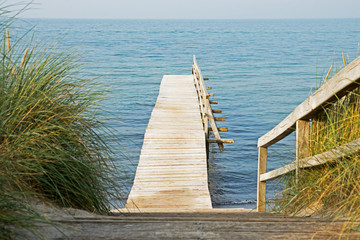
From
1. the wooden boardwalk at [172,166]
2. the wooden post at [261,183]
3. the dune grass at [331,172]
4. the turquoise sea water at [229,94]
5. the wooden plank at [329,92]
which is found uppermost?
the wooden plank at [329,92]

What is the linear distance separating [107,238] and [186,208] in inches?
147

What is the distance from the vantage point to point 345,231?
224 cm

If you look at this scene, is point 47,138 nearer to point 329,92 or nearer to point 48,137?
point 48,137

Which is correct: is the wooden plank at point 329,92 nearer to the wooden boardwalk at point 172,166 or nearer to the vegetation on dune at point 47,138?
the vegetation on dune at point 47,138

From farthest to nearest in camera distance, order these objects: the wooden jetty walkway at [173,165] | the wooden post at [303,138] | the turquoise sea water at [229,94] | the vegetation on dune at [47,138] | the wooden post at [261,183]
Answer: the turquoise sea water at [229,94], the wooden jetty walkway at [173,165], the wooden post at [261,183], the wooden post at [303,138], the vegetation on dune at [47,138]

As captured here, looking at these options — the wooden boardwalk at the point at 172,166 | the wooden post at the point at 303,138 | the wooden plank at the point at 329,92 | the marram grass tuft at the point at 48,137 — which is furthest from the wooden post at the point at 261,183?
the marram grass tuft at the point at 48,137

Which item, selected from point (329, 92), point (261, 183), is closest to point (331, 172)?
point (329, 92)

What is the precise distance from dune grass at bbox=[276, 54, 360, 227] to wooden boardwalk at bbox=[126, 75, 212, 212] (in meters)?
1.71

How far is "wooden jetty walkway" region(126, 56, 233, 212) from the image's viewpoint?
6.11 metres

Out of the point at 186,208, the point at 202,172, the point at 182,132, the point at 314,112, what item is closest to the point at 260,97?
the point at 182,132

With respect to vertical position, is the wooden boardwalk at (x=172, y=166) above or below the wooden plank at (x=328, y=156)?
below

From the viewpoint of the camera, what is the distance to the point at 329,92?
278 cm

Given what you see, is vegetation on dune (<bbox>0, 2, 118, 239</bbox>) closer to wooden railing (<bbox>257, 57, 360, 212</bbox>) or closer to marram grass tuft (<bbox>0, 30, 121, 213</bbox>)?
marram grass tuft (<bbox>0, 30, 121, 213</bbox>)

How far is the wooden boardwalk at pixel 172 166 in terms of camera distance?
6.11 m
